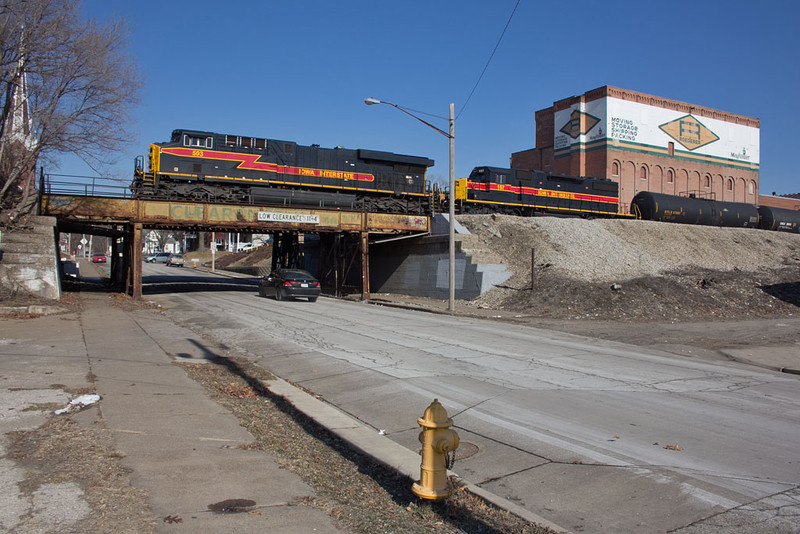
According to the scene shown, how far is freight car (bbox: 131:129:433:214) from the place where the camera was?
2989cm

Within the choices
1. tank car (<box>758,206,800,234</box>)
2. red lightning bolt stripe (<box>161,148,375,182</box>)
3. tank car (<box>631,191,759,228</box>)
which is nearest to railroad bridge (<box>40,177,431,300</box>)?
red lightning bolt stripe (<box>161,148,375,182</box>)

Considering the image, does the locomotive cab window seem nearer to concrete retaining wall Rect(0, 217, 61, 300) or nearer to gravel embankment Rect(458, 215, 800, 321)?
concrete retaining wall Rect(0, 217, 61, 300)

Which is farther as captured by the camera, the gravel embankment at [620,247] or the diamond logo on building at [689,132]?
the diamond logo on building at [689,132]

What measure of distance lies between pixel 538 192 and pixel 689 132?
114ft

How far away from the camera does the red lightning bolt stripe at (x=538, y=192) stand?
37.4m

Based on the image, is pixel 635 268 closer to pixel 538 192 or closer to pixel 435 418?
pixel 538 192

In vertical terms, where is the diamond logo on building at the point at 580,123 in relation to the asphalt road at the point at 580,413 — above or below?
above

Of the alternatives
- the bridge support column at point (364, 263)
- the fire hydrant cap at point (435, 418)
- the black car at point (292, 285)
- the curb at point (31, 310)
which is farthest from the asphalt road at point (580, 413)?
the bridge support column at point (364, 263)

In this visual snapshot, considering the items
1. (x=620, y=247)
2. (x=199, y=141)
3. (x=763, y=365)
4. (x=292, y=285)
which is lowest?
(x=763, y=365)

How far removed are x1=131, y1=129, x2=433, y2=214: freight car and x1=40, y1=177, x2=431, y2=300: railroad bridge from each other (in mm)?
1273

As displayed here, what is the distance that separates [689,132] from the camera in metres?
63.9

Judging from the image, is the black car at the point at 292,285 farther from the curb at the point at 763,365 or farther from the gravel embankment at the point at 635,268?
the curb at the point at 763,365

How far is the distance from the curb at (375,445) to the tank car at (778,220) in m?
47.4

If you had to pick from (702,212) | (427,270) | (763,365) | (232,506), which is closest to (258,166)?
(427,270)
